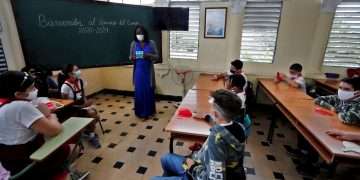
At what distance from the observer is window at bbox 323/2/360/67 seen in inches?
134

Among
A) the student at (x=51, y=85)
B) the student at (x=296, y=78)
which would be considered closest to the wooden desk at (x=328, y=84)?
the student at (x=296, y=78)

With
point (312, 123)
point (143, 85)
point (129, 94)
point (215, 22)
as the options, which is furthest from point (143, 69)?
point (312, 123)

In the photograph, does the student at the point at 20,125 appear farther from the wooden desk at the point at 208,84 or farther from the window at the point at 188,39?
the window at the point at 188,39

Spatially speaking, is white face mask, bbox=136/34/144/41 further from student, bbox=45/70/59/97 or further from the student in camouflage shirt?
the student in camouflage shirt

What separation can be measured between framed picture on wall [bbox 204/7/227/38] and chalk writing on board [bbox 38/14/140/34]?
1448mm

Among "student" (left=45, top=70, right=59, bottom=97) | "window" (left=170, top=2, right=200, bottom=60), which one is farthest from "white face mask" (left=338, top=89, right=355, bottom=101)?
"student" (left=45, top=70, right=59, bottom=97)

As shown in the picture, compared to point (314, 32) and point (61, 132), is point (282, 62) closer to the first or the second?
point (314, 32)

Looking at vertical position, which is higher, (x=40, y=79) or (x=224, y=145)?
(x=40, y=79)

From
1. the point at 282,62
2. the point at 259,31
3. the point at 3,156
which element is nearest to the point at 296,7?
the point at 259,31

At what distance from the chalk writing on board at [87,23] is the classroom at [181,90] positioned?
0.05ft

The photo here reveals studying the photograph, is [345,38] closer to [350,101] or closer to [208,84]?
[350,101]

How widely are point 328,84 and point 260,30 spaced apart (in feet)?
5.03

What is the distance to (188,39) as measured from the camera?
4.22 metres

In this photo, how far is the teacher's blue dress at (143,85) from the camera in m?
3.43
